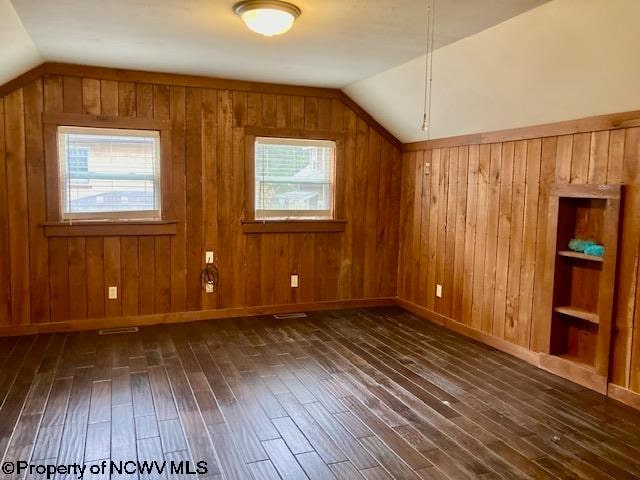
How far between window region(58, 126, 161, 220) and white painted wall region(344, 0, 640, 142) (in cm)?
223

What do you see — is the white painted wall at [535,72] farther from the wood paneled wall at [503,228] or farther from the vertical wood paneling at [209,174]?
the vertical wood paneling at [209,174]

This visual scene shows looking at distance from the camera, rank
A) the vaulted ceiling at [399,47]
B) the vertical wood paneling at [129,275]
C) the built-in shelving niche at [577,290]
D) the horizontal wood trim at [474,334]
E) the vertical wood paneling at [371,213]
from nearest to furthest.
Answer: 1. the vaulted ceiling at [399,47]
2. the built-in shelving niche at [577,290]
3. the horizontal wood trim at [474,334]
4. the vertical wood paneling at [129,275]
5. the vertical wood paneling at [371,213]

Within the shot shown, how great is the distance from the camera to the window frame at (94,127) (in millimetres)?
4355

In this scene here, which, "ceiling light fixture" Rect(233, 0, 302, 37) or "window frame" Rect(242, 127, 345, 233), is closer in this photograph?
"ceiling light fixture" Rect(233, 0, 302, 37)

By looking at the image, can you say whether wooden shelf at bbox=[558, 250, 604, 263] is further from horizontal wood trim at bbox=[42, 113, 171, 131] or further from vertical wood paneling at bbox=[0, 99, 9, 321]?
vertical wood paneling at bbox=[0, 99, 9, 321]

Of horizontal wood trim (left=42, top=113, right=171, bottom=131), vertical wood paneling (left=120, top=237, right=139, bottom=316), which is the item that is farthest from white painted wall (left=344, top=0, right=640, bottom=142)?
vertical wood paneling (left=120, top=237, right=139, bottom=316)

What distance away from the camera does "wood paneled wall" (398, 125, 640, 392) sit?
3234 millimetres

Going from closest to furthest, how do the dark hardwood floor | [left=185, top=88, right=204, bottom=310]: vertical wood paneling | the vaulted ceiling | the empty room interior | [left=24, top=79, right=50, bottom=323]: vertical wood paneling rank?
1. the dark hardwood floor
2. the empty room interior
3. the vaulted ceiling
4. [left=24, top=79, right=50, bottom=323]: vertical wood paneling
5. [left=185, top=88, right=204, bottom=310]: vertical wood paneling

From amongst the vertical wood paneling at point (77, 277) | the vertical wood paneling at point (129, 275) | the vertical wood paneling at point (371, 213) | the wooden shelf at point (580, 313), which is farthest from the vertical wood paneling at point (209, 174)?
the wooden shelf at point (580, 313)

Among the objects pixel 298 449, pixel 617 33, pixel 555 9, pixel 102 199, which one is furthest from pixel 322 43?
pixel 298 449

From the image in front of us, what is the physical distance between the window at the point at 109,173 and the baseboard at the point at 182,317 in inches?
37.7

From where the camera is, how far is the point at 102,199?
4.58 meters

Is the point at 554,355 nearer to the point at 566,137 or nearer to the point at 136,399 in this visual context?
the point at 566,137

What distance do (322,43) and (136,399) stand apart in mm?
2724
